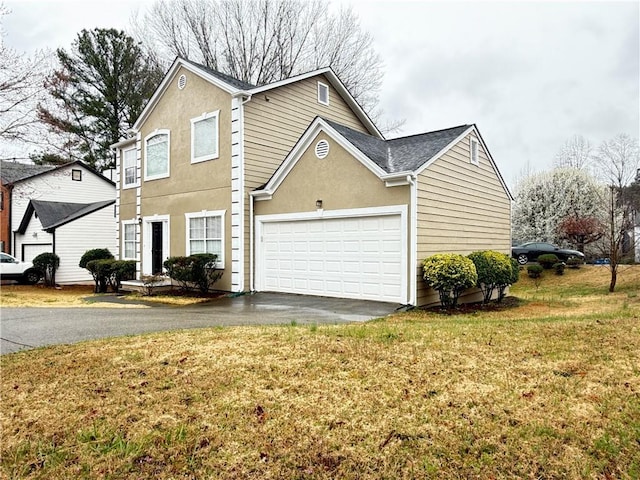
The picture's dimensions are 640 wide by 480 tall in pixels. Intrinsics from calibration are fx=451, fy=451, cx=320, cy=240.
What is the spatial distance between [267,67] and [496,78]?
13555mm

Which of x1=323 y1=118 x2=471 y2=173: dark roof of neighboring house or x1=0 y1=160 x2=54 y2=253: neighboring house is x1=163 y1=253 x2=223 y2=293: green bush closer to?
x1=323 y1=118 x2=471 y2=173: dark roof of neighboring house

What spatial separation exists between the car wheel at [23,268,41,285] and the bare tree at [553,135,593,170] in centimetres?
3589

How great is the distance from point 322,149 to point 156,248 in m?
8.02

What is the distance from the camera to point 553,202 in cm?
3083

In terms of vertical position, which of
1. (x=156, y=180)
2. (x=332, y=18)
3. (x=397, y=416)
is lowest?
(x=397, y=416)

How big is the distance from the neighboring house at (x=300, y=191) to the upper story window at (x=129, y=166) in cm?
12

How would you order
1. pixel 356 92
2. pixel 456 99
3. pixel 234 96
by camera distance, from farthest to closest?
1. pixel 356 92
2. pixel 456 99
3. pixel 234 96

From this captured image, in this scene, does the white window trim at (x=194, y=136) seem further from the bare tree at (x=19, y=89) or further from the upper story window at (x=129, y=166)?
the bare tree at (x=19, y=89)

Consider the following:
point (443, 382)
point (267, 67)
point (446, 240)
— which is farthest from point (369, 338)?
point (267, 67)

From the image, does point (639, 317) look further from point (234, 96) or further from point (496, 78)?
point (496, 78)

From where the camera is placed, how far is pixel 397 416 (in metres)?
3.74

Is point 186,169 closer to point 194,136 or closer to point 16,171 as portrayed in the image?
point 194,136

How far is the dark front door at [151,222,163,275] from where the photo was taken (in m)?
16.4

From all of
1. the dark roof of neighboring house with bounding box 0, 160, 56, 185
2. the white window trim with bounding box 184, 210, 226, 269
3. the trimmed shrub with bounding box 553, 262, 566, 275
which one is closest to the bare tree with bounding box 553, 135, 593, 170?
the trimmed shrub with bounding box 553, 262, 566, 275
